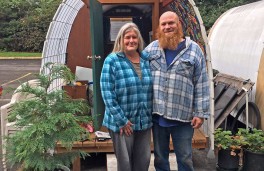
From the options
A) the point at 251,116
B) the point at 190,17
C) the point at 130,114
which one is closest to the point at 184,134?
the point at 130,114

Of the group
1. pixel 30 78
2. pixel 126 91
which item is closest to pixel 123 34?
pixel 126 91

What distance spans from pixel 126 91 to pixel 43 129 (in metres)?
0.87

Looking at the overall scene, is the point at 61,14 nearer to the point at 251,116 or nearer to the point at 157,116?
the point at 251,116

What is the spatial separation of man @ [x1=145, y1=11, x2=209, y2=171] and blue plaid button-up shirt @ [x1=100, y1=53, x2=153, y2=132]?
12 centimetres

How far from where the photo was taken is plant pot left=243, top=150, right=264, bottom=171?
17.2ft

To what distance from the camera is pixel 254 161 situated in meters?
5.27

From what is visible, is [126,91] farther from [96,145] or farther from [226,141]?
[226,141]

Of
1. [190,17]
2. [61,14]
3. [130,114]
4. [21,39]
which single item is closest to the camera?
[130,114]

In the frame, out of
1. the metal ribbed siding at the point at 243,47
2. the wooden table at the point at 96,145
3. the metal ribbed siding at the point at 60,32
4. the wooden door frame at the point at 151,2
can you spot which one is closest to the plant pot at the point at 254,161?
the wooden table at the point at 96,145

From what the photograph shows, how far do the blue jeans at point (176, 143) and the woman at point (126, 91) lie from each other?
0.16 metres

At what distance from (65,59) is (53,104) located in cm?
467

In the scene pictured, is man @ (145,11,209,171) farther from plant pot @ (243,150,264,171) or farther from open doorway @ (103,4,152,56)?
open doorway @ (103,4,152,56)

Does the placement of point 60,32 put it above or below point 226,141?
above

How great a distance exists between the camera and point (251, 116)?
6.97 metres
